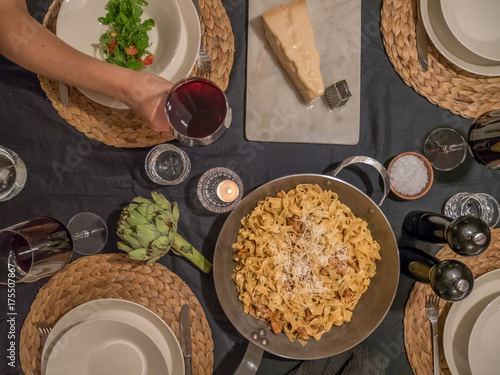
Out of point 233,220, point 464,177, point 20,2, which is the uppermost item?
point 20,2

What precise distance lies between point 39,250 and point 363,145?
3.95ft

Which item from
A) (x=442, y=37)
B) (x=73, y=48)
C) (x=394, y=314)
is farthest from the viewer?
(x=394, y=314)

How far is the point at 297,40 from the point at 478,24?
2.05ft

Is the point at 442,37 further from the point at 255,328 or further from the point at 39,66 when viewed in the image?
the point at 39,66

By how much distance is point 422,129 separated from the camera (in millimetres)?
1408

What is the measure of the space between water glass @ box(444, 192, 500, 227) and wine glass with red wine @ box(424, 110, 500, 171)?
4.7 inches

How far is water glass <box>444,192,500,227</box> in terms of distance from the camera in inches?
54.1

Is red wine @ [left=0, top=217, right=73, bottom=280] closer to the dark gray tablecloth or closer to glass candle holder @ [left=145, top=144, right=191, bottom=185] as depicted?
the dark gray tablecloth

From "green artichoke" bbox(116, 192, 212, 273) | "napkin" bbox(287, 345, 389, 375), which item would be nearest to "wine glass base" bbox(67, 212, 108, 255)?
"green artichoke" bbox(116, 192, 212, 273)

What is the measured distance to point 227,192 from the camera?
1.38 meters

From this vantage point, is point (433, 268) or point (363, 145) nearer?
point (433, 268)

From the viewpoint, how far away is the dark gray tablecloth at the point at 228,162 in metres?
1.37

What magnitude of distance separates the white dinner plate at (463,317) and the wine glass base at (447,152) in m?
0.41

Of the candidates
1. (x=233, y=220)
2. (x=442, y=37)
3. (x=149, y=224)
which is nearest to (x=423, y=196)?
(x=442, y=37)
